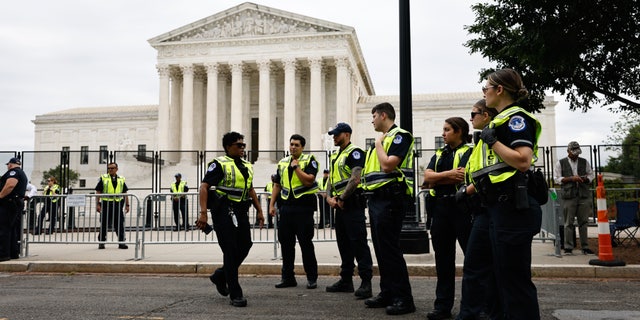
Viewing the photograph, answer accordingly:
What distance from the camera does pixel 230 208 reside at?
19.6 ft

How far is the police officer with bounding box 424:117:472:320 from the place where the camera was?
16.7 feet

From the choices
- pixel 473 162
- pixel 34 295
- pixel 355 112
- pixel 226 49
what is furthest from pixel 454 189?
pixel 355 112

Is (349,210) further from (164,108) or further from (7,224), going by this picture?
(164,108)

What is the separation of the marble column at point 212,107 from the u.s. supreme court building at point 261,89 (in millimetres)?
102

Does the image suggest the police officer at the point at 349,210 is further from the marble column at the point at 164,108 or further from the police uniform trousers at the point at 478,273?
the marble column at the point at 164,108

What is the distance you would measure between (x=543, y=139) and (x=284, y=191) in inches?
2207

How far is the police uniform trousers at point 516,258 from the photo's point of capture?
11.1ft

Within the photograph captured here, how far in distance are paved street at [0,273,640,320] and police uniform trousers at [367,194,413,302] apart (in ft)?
1.01

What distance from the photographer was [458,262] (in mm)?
8758

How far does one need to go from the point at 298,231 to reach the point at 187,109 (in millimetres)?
47254

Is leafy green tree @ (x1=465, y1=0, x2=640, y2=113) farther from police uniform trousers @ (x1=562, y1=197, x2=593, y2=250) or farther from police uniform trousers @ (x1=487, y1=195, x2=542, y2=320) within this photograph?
police uniform trousers @ (x1=487, y1=195, x2=542, y2=320)

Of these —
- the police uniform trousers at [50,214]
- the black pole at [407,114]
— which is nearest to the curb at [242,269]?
the black pole at [407,114]

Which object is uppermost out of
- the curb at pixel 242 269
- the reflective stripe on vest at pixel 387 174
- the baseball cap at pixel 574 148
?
the baseball cap at pixel 574 148

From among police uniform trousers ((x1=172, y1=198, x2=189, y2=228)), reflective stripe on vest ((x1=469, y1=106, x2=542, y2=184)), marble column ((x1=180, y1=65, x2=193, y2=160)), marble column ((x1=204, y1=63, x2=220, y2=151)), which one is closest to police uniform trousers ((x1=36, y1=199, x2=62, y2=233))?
police uniform trousers ((x1=172, y1=198, x2=189, y2=228))
